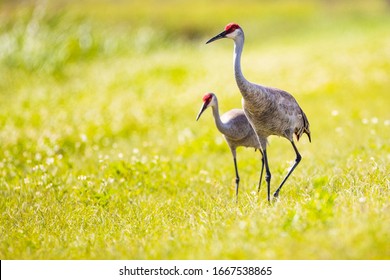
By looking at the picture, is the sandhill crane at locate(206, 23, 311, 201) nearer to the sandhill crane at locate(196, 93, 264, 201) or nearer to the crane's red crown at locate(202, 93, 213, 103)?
the sandhill crane at locate(196, 93, 264, 201)

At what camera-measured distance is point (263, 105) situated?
5527 mm

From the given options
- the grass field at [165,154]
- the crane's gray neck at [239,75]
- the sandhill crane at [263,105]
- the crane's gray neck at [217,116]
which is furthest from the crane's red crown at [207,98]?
the grass field at [165,154]

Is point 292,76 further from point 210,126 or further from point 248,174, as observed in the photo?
point 248,174

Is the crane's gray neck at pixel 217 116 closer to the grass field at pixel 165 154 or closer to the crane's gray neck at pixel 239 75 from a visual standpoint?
the grass field at pixel 165 154

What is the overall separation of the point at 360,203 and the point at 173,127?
6705 mm

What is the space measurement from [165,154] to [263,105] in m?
3.86

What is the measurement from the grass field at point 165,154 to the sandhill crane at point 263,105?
0.64 meters

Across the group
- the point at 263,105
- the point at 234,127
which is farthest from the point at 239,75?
the point at 234,127

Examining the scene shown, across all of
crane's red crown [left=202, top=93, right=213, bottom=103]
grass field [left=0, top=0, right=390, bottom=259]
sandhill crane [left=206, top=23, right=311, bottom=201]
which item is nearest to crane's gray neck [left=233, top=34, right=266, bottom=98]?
sandhill crane [left=206, top=23, right=311, bottom=201]

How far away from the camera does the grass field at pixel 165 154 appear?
4504mm

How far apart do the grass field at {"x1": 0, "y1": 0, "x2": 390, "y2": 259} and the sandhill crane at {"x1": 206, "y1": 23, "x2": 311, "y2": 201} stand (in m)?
0.64

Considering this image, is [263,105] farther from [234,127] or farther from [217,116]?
[234,127]

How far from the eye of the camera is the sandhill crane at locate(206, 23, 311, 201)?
5.32 meters
